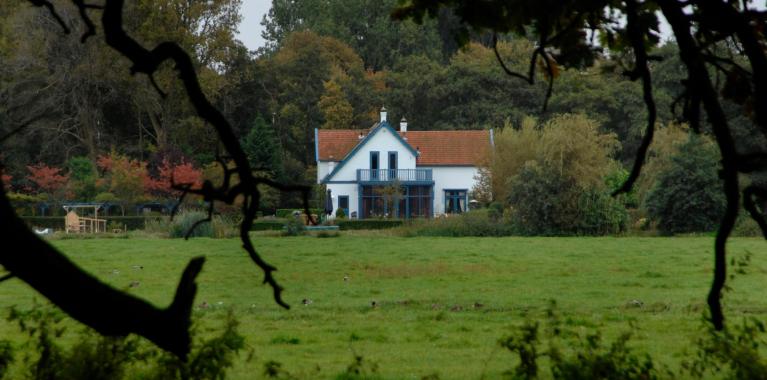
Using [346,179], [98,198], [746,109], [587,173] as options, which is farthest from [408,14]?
[346,179]

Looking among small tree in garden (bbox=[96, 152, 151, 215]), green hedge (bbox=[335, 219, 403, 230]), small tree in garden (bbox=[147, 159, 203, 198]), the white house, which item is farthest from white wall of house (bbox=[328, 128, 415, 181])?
green hedge (bbox=[335, 219, 403, 230])

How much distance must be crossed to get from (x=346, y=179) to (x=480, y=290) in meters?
37.7

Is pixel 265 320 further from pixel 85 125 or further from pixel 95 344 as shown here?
pixel 85 125

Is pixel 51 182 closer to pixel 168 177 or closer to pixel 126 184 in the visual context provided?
pixel 126 184

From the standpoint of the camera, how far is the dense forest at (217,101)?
4772 cm

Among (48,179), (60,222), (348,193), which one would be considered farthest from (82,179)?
(348,193)

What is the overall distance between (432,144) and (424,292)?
39.7m

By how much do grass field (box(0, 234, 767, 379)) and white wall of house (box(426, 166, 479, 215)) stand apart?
25.6m

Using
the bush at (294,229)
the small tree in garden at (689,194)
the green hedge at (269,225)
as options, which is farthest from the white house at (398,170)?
the bush at (294,229)

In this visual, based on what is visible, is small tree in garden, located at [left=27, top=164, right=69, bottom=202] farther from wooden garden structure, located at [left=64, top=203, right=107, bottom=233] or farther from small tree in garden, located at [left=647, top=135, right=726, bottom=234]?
small tree in garden, located at [left=647, top=135, right=726, bottom=234]

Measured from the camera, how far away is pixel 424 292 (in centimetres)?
1514

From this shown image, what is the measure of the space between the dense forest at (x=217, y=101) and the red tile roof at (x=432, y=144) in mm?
1703

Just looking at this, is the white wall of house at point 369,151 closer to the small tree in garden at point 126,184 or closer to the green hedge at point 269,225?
the small tree in garden at point 126,184

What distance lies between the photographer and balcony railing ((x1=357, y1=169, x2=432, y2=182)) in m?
52.8
